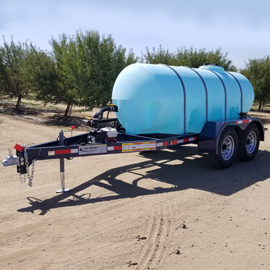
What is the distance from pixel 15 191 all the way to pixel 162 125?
3.36m

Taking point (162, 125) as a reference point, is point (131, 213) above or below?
below

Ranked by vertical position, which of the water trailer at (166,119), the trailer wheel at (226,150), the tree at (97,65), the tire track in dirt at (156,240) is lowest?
the tire track in dirt at (156,240)

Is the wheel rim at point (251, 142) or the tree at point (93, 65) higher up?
the tree at point (93, 65)

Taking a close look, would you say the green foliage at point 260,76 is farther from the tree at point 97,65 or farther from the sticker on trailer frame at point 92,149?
the sticker on trailer frame at point 92,149

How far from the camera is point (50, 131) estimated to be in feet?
41.0

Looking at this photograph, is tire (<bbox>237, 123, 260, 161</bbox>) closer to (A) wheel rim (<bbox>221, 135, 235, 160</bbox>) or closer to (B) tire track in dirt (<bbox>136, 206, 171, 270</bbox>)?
(A) wheel rim (<bbox>221, 135, 235, 160</bbox>)

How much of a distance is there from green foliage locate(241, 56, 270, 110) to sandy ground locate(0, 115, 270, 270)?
18.5 m

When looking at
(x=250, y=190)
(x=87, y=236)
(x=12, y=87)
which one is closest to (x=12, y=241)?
(x=87, y=236)

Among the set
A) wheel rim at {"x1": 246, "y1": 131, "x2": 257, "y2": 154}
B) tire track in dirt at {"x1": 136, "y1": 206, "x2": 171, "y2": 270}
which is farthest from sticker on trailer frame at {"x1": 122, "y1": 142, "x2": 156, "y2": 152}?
wheel rim at {"x1": 246, "y1": 131, "x2": 257, "y2": 154}

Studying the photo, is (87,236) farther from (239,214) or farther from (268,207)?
(268,207)

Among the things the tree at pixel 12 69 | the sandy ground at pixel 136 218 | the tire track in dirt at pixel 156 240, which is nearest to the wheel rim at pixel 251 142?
the sandy ground at pixel 136 218

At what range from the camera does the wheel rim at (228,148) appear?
26.0 ft

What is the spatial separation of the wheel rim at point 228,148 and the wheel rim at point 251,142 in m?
1.10

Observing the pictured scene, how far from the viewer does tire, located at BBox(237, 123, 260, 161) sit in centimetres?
847
